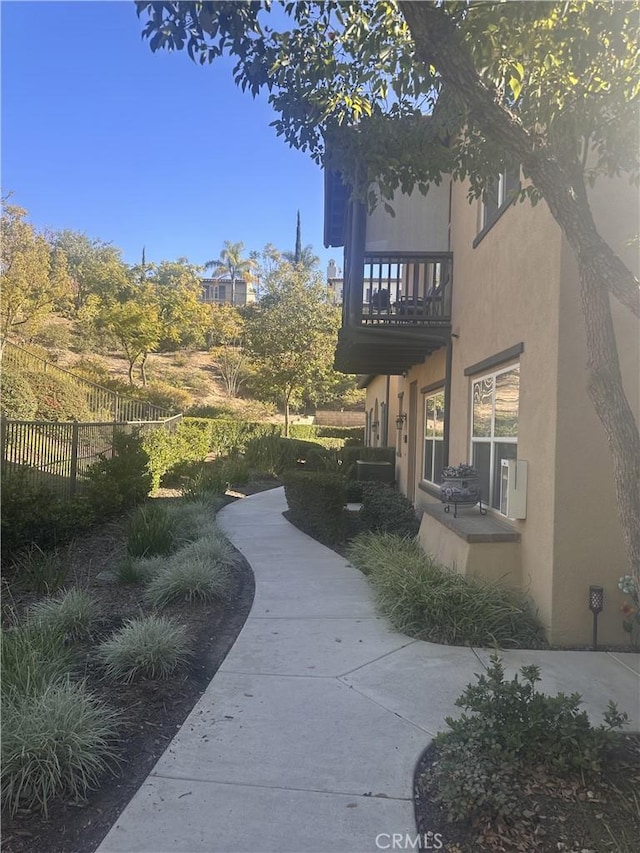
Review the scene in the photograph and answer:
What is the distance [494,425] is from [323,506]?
125 inches

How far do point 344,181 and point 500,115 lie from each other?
1553mm

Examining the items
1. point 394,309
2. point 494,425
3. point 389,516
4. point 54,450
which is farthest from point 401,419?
point 54,450

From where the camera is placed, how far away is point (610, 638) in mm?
4578

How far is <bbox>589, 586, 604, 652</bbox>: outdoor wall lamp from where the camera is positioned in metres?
4.48

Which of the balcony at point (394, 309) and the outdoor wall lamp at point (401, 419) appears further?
the outdoor wall lamp at point (401, 419)

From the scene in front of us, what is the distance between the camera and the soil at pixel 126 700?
238cm

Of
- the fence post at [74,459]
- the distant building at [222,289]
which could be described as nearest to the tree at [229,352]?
the distant building at [222,289]

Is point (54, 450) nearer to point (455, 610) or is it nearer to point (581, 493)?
point (455, 610)

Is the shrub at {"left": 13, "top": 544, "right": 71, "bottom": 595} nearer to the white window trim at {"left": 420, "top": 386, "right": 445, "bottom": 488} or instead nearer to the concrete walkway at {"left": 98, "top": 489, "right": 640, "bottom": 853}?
the concrete walkway at {"left": 98, "top": 489, "right": 640, "bottom": 853}

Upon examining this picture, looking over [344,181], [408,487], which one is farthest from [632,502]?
[408,487]

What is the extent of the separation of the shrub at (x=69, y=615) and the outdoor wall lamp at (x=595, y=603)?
3.96m

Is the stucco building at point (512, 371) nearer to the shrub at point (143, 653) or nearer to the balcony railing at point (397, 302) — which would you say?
the balcony railing at point (397, 302)

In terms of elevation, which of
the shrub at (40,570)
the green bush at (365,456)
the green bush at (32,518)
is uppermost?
the green bush at (365,456)

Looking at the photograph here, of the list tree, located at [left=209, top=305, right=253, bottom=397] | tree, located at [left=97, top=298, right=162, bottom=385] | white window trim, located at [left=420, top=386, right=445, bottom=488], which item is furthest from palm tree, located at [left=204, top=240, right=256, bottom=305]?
white window trim, located at [left=420, top=386, right=445, bottom=488]
